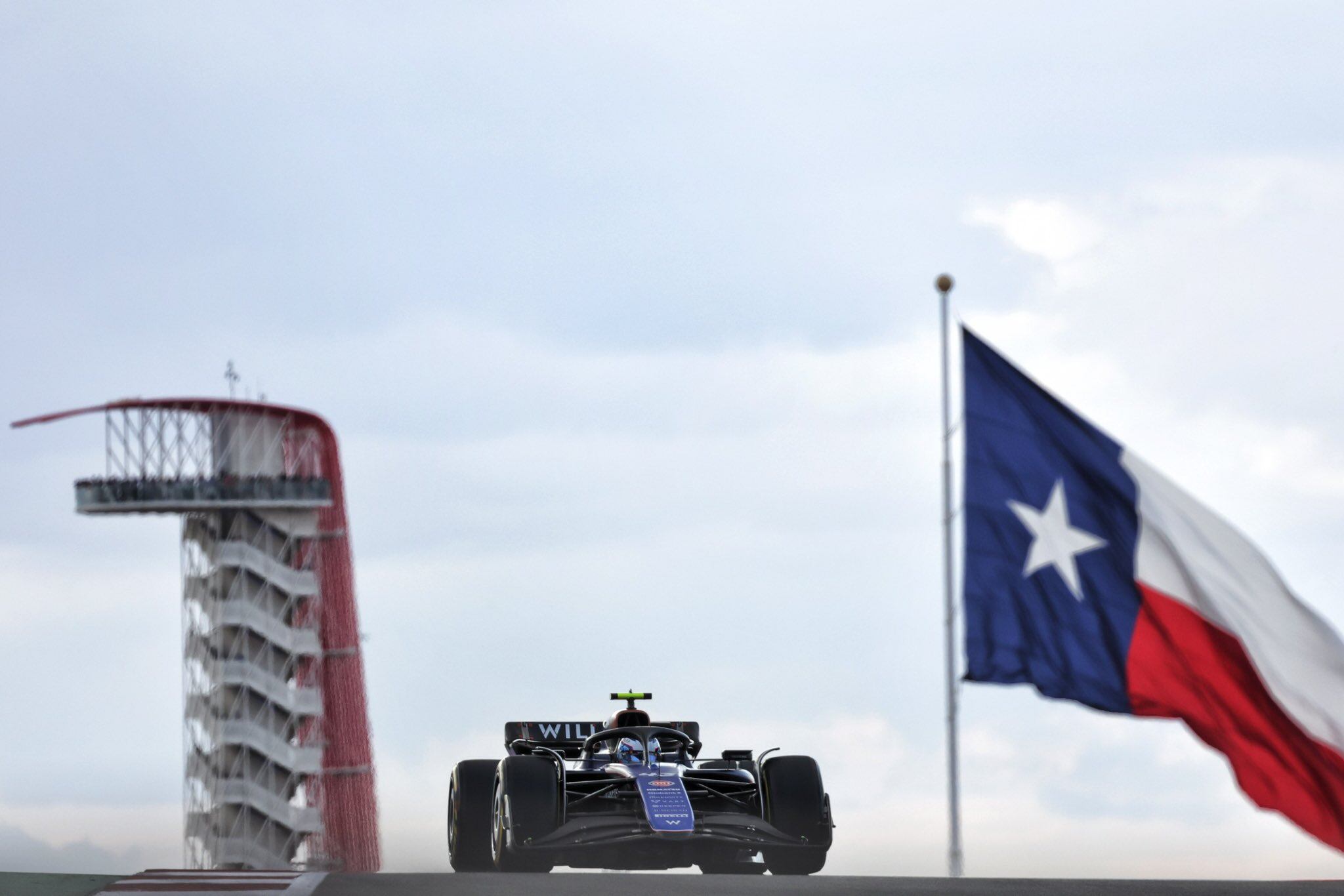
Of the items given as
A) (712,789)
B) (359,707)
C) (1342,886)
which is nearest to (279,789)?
(359,707)

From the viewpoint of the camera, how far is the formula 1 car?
19625 millimetres

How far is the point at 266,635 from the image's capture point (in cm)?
8481

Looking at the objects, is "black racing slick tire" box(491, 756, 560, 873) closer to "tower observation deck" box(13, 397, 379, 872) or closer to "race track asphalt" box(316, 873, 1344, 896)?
"race track asphalt" box(316, 873, 1344, 896)

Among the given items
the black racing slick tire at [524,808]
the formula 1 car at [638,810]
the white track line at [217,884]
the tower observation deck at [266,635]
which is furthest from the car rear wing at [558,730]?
the tower observation deck at [266,635]

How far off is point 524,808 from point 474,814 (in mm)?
1186

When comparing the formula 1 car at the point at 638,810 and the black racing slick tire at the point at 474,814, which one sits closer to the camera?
the formula 1 car at the point at 638,810

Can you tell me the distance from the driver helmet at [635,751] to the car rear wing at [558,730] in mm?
1464

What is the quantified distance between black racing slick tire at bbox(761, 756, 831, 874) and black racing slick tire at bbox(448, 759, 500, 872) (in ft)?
10.4

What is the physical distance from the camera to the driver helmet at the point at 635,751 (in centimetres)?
2159

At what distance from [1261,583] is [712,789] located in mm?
9379

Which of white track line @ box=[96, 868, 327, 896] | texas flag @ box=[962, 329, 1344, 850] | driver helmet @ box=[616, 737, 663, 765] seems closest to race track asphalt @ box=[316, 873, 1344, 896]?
white track line @ box=[96, 868, 327, 896]

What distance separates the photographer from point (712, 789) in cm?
2095

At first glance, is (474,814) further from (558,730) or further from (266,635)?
(266,635)

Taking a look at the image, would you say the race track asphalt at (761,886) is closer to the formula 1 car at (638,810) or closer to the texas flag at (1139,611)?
the texas flag at (1139,611)
